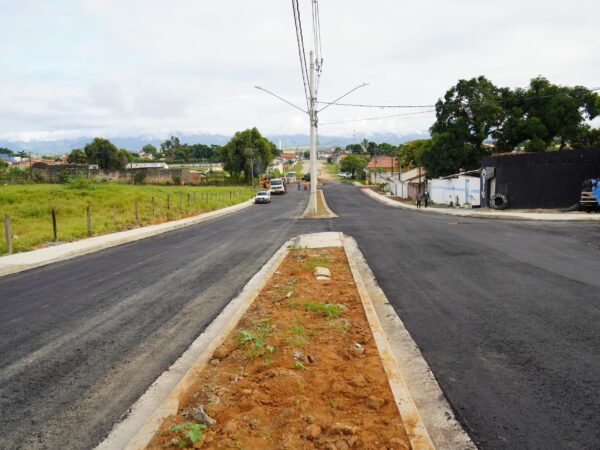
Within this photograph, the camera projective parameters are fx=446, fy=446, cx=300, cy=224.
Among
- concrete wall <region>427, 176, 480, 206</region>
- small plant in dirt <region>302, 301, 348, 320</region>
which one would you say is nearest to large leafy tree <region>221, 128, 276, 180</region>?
concrete wall <region>427, 176, 480, 206</region>

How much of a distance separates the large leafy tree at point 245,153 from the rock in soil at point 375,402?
75442 mm

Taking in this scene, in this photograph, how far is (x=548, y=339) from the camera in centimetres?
556

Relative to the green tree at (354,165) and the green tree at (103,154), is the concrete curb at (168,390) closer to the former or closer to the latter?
the green tree at (103,154)

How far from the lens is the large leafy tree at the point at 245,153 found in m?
79.2

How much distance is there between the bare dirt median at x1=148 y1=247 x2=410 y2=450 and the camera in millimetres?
3379

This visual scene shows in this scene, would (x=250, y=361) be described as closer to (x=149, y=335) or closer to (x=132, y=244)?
(x=149, y=335)

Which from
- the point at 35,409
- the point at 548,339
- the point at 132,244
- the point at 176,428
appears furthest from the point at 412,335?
the point at 132,244

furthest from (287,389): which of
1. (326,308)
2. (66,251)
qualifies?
(66,251)

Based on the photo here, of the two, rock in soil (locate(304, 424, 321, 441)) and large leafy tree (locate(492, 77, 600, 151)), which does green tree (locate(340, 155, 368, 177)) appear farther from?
rock in soil (locate(304, 424, 321, 441))

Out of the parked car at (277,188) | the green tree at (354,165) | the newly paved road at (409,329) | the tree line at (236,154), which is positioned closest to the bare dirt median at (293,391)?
the newly paved road at (409,329)

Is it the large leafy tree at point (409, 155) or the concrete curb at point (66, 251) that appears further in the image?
the large leafy tree at point (409, 155)

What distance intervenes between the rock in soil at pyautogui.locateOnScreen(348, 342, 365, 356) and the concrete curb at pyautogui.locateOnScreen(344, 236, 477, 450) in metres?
0.23

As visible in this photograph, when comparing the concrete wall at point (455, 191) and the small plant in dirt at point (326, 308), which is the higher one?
the concrete wall at point (455, 191)

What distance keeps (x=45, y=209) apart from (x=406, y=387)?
2889cm
